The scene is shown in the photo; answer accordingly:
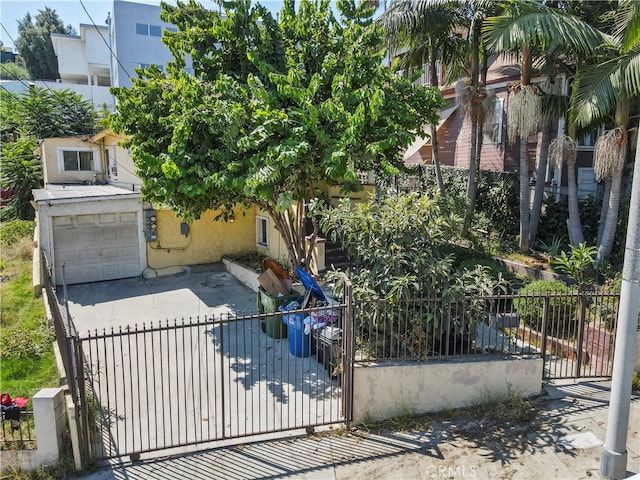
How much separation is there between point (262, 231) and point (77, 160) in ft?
33.9

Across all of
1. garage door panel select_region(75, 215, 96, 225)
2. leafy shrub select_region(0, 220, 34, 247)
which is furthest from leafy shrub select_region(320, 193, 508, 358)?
leafy shrub select_region(0, 220, 34, 247)

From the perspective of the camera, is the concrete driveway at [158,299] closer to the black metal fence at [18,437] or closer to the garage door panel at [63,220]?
the garage door panel at [63,220]

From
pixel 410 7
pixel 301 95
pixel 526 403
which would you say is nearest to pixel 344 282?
pixel 526 403

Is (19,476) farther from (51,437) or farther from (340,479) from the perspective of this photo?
(340,479)

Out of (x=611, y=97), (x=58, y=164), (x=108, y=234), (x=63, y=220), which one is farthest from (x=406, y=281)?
(x=58, y=164)

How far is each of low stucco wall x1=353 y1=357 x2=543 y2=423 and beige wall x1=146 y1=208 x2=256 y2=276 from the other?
34.7 ft

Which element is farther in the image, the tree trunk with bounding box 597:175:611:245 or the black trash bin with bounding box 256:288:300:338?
the tree trunk with bounding box 597:175:611:245

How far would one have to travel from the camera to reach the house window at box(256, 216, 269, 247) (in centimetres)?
1712

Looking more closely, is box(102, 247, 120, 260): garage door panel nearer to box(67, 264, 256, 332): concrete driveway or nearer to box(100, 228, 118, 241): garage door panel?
box(100, 228, 118, 241): garage door panel

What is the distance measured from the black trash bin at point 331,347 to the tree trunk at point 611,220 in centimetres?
669

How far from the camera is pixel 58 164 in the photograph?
21.2m

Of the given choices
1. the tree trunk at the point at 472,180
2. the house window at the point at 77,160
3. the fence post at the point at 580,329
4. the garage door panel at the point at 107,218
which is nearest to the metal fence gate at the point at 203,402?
the fence post at the point at 580,329

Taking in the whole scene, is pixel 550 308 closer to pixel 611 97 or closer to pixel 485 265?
pixel 485 265

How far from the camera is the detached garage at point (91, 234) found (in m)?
14.9
